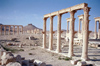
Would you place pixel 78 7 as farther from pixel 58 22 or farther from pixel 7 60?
pixel 7 60

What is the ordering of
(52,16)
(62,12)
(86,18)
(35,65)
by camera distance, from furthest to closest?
(52,16)
(62,12)
(86,18)
(35,65)

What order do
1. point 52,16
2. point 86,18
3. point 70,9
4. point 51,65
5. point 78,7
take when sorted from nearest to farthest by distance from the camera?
1. point 51,65
2. point 86,18
3. point 78,7
4. point 70,9
5. point 52,16

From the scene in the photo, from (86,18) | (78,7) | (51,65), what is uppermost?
(78,7)

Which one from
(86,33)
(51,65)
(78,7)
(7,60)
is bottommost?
(51,65)

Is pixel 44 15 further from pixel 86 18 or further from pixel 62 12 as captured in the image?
pixel 86 18

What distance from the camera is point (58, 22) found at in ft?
47.3

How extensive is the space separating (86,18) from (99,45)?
12374 mm

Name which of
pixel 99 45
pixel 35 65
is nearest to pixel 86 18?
pixel 35 65

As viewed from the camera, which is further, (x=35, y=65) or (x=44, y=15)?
(x=44, y=15)

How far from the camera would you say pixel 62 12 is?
13508mm

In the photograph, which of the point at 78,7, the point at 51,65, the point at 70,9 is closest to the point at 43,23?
the point at 70,9

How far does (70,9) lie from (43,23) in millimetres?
7298

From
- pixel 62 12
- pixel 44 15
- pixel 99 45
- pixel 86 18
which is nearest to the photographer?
pixel 86 18

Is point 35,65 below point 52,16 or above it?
below
